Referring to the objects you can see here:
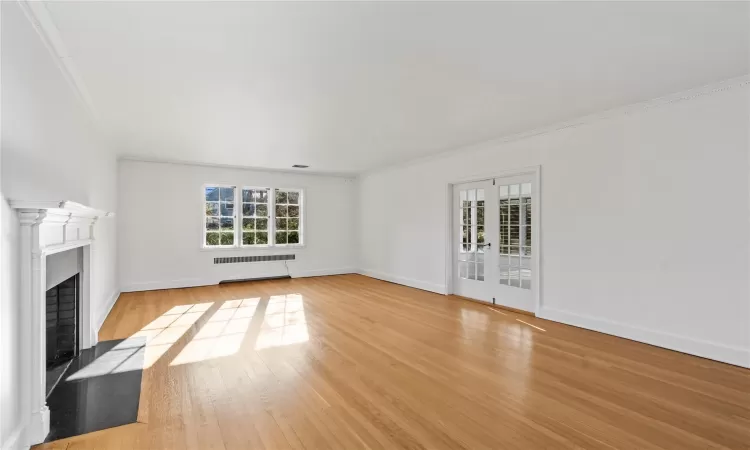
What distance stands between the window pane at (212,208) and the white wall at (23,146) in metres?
4.16

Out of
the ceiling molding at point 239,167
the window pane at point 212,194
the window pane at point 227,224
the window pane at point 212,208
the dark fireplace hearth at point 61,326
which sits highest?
the ceiling molding at point 239,167

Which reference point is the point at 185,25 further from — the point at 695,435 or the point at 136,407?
the point at 695,435

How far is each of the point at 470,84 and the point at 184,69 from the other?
8.13 feet

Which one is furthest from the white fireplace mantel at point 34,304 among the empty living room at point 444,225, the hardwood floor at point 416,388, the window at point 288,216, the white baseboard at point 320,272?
the white baseboard at point 320,272

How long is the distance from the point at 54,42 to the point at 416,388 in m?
3.65

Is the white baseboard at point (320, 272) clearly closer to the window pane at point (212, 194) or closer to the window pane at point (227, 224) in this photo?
the window pane at point (227, 224)

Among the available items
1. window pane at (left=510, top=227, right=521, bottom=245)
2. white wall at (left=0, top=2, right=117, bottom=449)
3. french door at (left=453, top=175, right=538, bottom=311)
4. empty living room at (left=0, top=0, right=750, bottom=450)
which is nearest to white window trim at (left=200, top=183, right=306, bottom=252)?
empty living room at (left=0, top=0, right=750, bottom=450)

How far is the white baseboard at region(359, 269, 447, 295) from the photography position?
673cm

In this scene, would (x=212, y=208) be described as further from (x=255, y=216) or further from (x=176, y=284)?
(x=176, y=284)

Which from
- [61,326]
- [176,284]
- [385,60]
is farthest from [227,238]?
[385,60]

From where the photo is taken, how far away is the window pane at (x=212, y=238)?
25.3ft

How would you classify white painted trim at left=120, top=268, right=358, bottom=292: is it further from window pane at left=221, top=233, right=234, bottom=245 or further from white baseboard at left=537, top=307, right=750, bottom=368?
white baseboard at left=537, top=307, right=750, bottom=368

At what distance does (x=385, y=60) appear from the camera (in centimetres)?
287

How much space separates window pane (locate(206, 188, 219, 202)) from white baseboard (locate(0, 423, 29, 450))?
6062 mm
